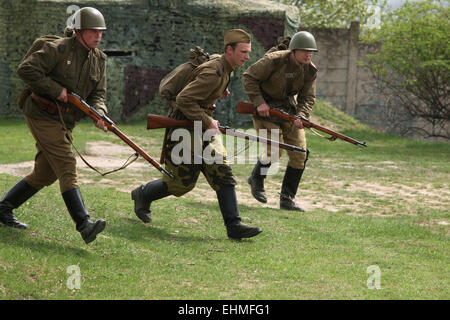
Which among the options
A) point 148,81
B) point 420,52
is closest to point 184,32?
point 148,81

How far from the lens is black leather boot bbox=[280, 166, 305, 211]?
8.74 m

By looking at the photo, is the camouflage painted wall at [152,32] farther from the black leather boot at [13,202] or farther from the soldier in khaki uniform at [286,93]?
the black leather boot at [13,202]

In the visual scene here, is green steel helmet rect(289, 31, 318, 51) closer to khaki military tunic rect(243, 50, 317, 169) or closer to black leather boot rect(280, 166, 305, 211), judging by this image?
khaki military tunic rect(243, 50, 317, 169)

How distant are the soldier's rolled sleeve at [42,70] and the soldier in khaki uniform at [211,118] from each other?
1.26 metres

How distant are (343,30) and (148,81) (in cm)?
808

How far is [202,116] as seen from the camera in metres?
6.48

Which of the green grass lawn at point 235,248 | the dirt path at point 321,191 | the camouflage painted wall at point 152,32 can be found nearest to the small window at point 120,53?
the camouflage painted wall at point 152,32

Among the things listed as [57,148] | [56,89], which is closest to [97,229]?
[57,148]

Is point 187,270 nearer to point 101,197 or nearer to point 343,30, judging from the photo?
point 101,197

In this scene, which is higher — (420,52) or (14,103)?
(420,52)

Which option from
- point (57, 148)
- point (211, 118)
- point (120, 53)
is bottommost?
point (120, 53)

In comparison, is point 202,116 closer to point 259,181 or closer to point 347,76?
point 259,181

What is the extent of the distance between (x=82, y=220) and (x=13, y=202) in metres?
0.90

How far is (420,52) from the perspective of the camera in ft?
61.5
